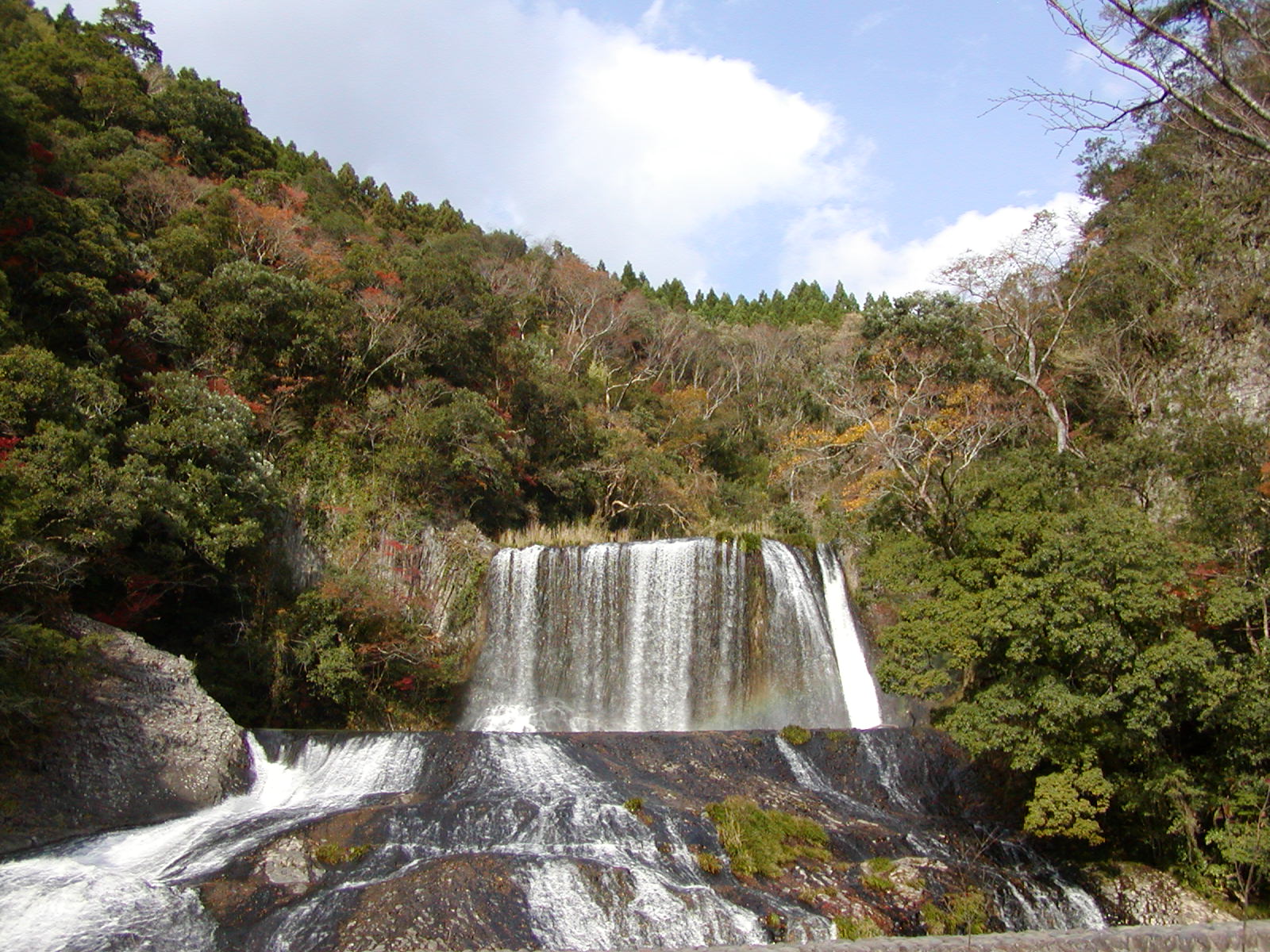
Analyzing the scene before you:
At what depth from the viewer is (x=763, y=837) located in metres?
9.38

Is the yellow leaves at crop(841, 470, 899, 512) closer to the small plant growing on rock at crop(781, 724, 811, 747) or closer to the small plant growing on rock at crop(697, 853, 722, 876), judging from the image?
the small plant growing on rock at crop(781, 724, 811, 747)

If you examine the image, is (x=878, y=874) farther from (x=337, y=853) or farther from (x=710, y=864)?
(x=337, y=853)

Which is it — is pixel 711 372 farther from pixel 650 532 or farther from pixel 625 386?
pixel 650 532

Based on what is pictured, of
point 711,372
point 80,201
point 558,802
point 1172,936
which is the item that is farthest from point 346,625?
point 711,372

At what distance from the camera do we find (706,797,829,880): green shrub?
8836 mm

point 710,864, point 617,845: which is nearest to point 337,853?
point 617,845

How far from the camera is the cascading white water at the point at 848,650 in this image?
17062 mm

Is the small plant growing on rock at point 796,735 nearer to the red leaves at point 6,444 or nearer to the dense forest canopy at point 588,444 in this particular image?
the dense forest canopy at point 588,444

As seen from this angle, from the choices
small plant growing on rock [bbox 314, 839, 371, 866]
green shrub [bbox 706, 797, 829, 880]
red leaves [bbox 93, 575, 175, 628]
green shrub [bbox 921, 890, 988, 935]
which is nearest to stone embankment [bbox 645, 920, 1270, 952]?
green shrub [bbox 921, 890, 988, 935]

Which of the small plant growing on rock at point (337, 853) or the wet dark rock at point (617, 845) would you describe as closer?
the wet dark rock at point (617, 845)

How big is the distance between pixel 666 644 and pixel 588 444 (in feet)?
30.5

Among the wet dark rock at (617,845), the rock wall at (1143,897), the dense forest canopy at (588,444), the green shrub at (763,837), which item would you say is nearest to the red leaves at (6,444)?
the dense forest canopy at (588,444)

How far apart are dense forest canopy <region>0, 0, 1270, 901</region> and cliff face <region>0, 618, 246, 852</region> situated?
1.65 feet

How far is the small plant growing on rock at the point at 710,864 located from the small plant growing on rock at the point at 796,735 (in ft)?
14.0
